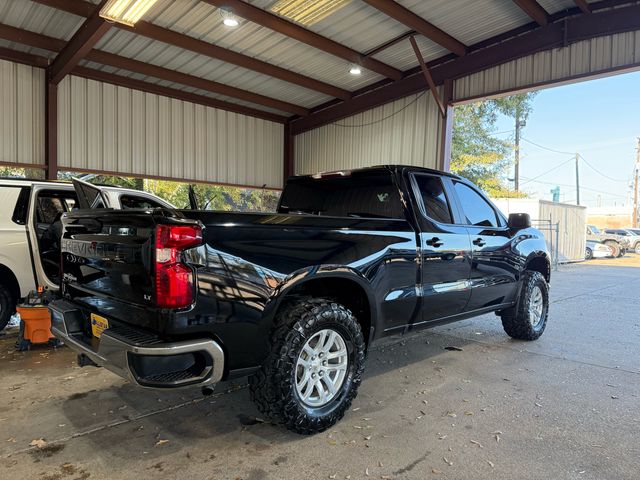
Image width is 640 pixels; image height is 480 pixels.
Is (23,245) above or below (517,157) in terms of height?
below

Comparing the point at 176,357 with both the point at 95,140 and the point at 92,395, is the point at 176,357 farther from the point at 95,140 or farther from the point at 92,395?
the point at 95,140

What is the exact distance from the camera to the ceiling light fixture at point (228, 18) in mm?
7670

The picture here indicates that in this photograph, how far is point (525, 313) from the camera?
204 inches

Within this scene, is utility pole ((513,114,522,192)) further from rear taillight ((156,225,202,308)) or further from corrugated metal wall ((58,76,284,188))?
rear taillight ((156,225,202,308))

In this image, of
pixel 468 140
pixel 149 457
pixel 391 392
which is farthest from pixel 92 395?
pixel 468 140

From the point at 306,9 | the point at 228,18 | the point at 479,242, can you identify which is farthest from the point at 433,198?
the point at 228,18

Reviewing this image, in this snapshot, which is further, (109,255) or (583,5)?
(583,5)

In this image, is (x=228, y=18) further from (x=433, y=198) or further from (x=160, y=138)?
(x=433, y=198)

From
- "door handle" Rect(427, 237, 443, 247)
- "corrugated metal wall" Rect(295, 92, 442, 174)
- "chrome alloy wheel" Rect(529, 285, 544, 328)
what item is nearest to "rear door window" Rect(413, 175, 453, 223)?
"door handle" Rect(427, 237, 443, 247)

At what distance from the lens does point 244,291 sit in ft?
8.52

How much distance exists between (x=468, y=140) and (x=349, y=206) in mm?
20223

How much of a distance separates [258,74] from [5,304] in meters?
7.72

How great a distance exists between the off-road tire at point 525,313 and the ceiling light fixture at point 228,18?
6.26 metres

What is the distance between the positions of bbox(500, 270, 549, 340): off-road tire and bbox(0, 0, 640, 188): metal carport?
16.2ft
